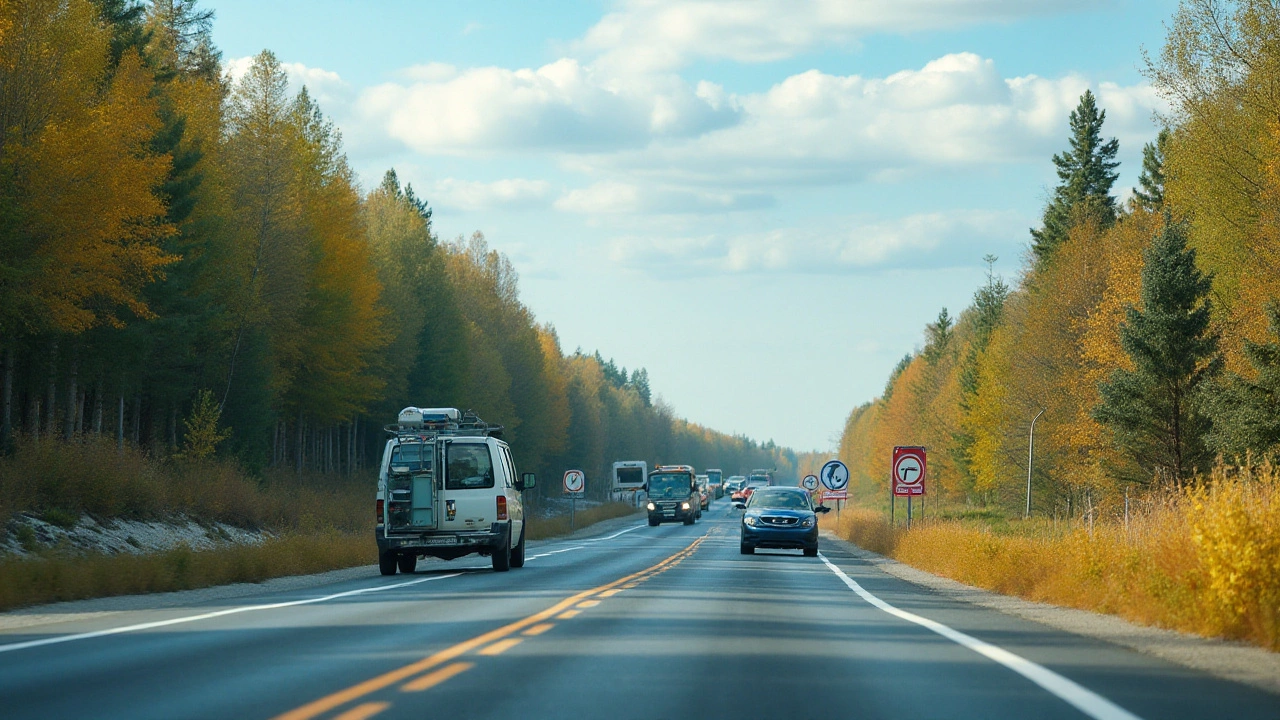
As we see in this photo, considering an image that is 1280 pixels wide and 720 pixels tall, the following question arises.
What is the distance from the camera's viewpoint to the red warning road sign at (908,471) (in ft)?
115

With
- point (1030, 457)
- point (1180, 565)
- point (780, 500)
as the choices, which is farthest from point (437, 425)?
point (1030, 457)

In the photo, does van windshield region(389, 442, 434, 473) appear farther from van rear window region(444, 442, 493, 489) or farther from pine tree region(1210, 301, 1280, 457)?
pine tree region(1210, 301, 1280, 457)

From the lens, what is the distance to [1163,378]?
49969mm

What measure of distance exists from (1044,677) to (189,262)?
37.3m

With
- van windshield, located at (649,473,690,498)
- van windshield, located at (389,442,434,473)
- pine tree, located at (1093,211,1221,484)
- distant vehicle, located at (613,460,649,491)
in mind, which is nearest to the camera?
van windshield, located at (389,442,434,473)

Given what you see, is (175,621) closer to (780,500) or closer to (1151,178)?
(780,500)

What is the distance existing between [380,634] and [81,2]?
24.9m

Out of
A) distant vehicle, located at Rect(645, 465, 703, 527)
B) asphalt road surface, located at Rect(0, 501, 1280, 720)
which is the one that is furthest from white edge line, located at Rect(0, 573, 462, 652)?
distant vehicle, located at Rect(645, 465, 703, 527)

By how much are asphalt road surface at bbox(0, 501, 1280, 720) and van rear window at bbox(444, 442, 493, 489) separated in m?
6.69

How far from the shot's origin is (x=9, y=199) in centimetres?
2952

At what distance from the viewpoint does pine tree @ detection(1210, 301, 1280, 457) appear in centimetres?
3725

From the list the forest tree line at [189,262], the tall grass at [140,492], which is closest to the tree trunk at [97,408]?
the forest tree line at [189,262]

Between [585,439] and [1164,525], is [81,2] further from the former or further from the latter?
[585,439]

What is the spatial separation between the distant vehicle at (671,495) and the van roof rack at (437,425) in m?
42.6
